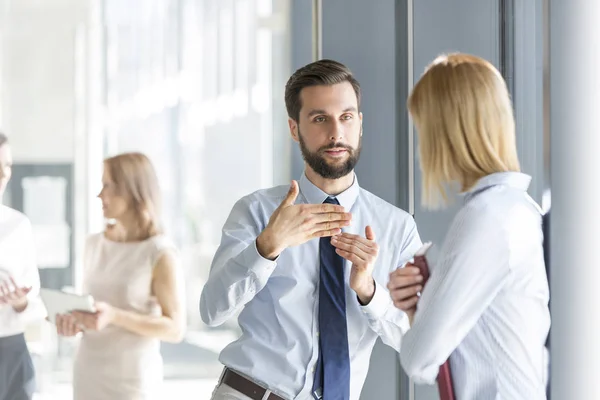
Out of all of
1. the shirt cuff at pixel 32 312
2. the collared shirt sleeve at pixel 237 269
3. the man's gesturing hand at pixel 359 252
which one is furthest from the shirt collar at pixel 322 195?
the shirt cuff at pixel 32 312

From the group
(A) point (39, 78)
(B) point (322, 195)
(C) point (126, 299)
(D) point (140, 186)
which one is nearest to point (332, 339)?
(B) point (322, 195)

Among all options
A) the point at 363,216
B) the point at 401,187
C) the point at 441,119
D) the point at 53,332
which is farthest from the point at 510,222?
the point at 53,332

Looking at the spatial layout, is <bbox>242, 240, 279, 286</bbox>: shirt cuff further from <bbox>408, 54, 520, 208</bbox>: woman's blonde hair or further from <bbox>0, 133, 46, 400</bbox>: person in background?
<bbox>0, 133, 46, 400</bbox>: person in background

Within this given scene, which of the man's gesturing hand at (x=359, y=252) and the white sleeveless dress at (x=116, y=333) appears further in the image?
the white sleeveless dress at (x=116, y=333)

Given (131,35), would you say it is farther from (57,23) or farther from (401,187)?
(401,187)

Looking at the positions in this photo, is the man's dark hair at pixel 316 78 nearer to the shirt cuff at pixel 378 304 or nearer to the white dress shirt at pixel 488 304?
the shirt cuff at pixel 378 304

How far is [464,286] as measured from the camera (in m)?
1.43

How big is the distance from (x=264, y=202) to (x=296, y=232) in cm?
38

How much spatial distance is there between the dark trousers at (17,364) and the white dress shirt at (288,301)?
0.65m

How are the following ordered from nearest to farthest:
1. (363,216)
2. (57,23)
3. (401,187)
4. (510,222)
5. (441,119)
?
(510,222)
(441,119)
(363,216)
(57,23)
(401,187)

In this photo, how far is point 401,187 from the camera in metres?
2.62

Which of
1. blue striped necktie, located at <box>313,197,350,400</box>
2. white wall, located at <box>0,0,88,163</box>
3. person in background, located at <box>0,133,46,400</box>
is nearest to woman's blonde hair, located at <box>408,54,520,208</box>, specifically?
blue striped necktie, located at <box>313,197,350,400</box>

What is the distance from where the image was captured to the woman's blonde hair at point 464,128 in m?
1.56

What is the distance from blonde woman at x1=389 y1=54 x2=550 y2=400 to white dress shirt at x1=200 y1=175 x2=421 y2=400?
572mm
